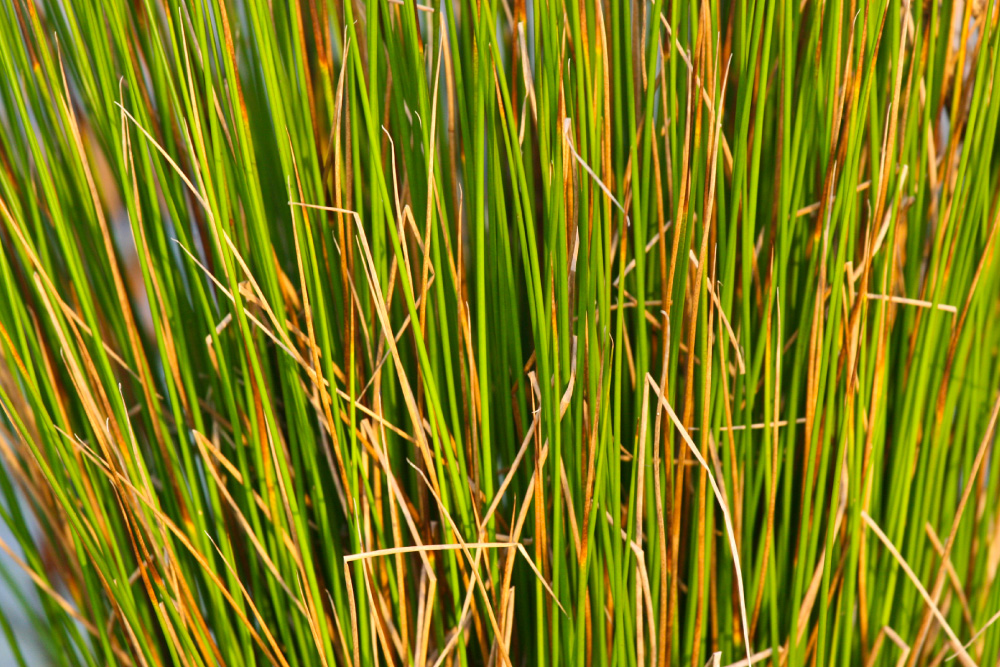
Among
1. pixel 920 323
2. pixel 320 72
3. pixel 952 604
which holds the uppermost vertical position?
pixel 320 72

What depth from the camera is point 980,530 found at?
49 cm

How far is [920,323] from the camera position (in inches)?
16.4

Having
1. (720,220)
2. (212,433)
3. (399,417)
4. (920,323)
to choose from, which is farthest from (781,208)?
(212,433)

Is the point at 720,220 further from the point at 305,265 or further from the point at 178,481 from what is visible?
the point at 178,481

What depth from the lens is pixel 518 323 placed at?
382 mm

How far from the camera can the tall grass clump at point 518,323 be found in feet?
1.17

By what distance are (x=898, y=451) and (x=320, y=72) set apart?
45cm

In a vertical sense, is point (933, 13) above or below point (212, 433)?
above

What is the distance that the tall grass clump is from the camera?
14.1 inches

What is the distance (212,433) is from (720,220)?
376 millimetres

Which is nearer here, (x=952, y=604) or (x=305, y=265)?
(x=305, y=265)

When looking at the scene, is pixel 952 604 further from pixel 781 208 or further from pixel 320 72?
pixel 320 72

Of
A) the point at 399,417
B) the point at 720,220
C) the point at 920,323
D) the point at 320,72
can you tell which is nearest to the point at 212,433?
the point at 399,417

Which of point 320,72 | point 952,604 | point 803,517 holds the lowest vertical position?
point 952,604
